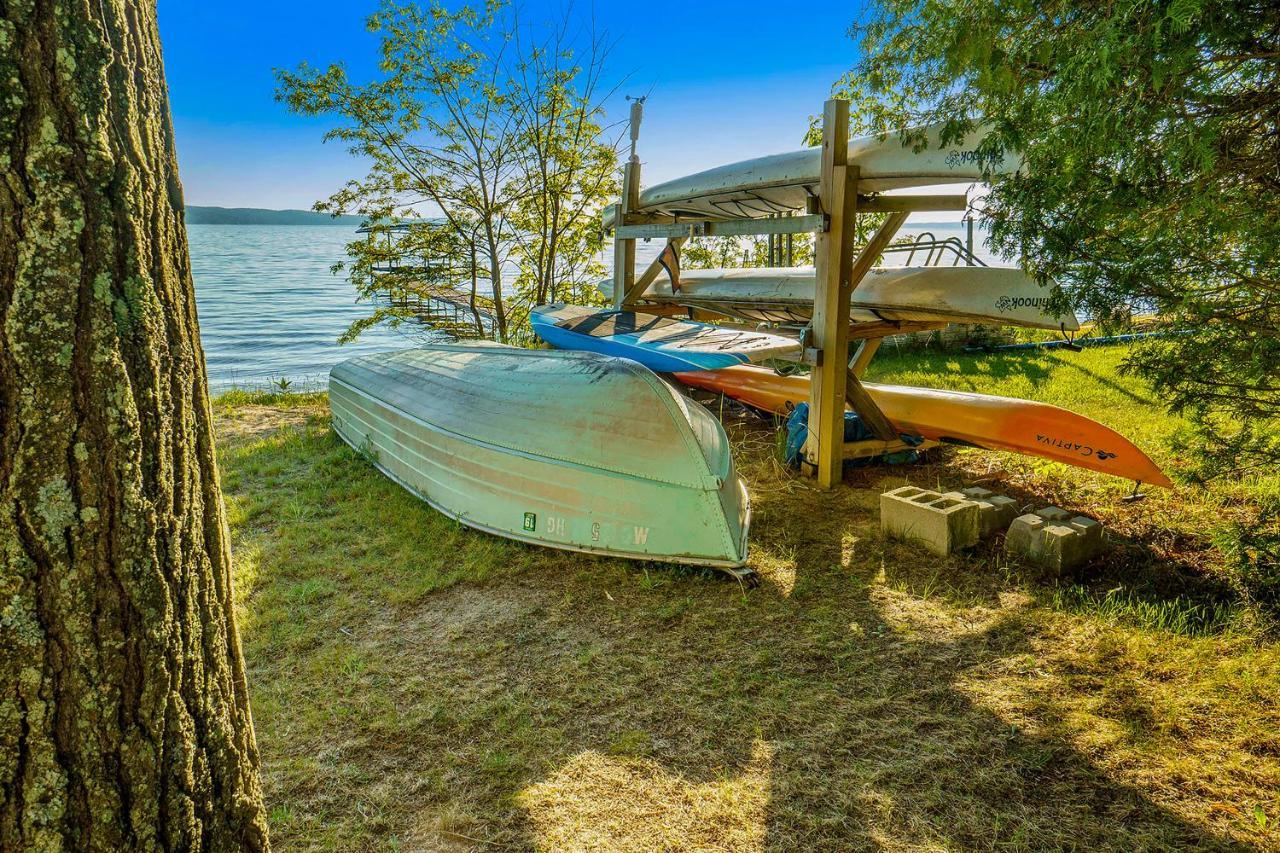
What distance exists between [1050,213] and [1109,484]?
2.77 meters

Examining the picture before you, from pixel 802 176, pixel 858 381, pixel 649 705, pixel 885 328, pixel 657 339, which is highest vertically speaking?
pixel 802 176

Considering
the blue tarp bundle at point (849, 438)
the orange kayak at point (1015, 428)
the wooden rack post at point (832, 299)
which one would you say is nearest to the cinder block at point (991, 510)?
the orange kayak at point (1015, 428)

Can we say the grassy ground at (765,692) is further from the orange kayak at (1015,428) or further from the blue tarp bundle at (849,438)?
the blue tarp bundle at (849,438)

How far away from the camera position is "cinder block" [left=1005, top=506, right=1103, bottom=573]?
3818 millimetres

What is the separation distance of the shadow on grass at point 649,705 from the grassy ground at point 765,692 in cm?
1

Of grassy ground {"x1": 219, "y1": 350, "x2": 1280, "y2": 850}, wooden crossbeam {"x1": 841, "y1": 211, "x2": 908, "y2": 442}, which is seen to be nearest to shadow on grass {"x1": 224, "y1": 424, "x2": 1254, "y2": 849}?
grassy ground {"x1": 219, "y1": 350, "x2": 1280, "y2": 850}

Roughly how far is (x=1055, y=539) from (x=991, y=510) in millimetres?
494

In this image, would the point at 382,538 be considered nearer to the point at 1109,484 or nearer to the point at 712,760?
the point at 712,760

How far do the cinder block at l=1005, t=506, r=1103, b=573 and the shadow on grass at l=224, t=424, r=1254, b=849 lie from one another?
1.15 feet

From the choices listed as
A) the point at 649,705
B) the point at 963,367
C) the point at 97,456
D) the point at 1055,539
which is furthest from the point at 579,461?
the point at 963,367

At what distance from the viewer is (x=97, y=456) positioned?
124 centimetres

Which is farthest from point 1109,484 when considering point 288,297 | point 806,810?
point 288,297

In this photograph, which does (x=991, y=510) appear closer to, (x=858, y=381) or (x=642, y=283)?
(x=858, y=381)

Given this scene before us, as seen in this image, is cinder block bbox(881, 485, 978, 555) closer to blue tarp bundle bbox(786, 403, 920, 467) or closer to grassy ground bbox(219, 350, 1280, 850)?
grassy ground bbox(219, 350, 1280, 850)
